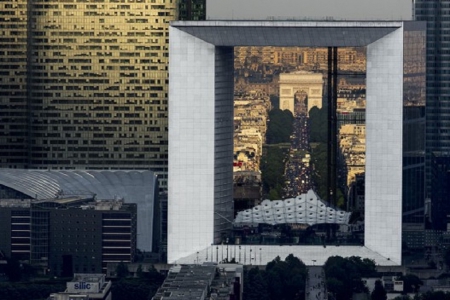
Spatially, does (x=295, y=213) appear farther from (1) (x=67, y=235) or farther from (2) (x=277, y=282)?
(2) (x=277, y=282)

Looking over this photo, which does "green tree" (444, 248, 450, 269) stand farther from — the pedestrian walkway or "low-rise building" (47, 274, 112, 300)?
"low-rise building" (47, 274, 112, 300)

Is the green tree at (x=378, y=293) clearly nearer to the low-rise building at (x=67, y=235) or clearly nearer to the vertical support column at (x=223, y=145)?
the vertical support column at (x=223, y=145)

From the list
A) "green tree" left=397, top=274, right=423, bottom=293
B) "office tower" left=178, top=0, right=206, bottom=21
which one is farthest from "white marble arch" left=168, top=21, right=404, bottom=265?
"office tower" left=178, top=0, right=206, bottom=21

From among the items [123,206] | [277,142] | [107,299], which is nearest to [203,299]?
[107,299]

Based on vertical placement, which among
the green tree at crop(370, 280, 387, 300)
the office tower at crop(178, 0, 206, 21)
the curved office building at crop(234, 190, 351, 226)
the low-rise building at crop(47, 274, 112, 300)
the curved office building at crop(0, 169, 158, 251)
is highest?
the office tower at crop(178, 0, 206, 21)

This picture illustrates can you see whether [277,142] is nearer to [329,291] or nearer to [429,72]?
[429,72]

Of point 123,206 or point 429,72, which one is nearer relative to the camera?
point 123,206
